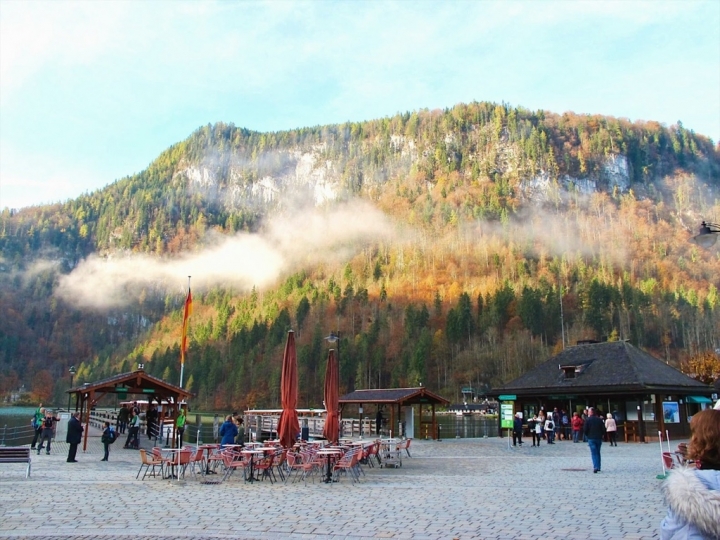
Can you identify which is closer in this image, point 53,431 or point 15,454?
point 15,454

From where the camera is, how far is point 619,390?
98.8ft

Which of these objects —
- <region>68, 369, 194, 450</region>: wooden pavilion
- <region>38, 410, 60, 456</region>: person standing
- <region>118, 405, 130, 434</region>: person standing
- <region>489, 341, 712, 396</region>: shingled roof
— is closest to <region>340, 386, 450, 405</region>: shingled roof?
<region>489, 341, 712, 396</region>: shingled roof

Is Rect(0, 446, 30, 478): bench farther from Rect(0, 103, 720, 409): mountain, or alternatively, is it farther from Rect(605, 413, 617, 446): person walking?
Rect(0, 103, 720, 409): mountain

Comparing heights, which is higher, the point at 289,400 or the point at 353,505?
the point at 289,400

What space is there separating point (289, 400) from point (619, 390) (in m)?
20.0

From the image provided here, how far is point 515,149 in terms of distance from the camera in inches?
7682

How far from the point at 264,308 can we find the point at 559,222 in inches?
3296

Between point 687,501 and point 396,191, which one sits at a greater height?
point 396,191

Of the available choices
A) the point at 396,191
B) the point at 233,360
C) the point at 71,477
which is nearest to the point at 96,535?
the point at 71,477

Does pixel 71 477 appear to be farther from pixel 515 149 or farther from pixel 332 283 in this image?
pixel 515 149

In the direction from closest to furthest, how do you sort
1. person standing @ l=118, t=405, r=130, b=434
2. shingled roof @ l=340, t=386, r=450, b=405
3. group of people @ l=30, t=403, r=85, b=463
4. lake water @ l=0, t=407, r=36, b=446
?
1. group of people @ l=30, t=403, r=85, b=463
2. person standing @ l=118, t=405, r=130, b=434
3. lake water @ l=0, t=407, r=36, b=446
4. shingled roof @ l=340, t=386, r=450, b=405

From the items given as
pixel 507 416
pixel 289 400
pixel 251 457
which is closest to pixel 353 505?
pixel 251 457

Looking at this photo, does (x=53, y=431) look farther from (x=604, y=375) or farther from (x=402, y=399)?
(x=604, y=375)

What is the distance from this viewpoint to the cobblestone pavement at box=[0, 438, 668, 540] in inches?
320
